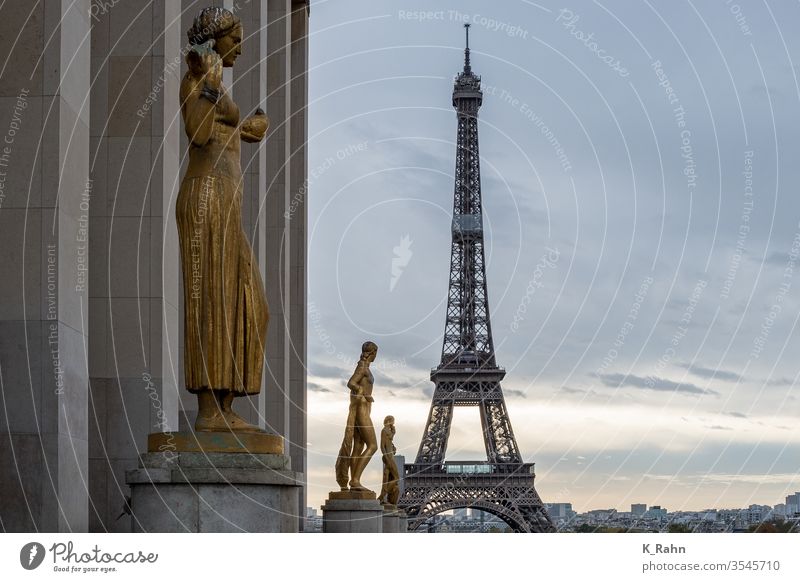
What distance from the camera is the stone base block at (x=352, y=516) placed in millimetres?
27109

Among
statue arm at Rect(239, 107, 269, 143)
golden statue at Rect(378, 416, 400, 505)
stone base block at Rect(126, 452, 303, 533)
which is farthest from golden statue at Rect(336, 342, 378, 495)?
stone base block at Rect(126, 452, 303, 533)

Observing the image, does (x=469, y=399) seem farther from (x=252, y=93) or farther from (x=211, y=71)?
(x=211, y=71)

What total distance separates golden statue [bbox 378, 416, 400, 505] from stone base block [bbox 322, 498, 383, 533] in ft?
17.2

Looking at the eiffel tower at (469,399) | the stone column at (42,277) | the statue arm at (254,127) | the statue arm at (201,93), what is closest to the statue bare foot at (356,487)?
the stone column at (42,277)

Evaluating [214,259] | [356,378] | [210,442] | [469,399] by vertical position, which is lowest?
[210,442]

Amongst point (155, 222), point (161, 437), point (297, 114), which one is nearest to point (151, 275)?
point (155, 222)

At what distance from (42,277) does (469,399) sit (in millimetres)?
69516

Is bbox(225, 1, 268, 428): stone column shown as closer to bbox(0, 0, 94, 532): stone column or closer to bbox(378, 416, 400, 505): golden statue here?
bbox(378, 416, 400, 505): golden statue

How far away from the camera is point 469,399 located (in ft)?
271

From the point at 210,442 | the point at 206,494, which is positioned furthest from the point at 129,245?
the point at 206,494

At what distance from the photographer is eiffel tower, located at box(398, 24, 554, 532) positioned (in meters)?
78.3
